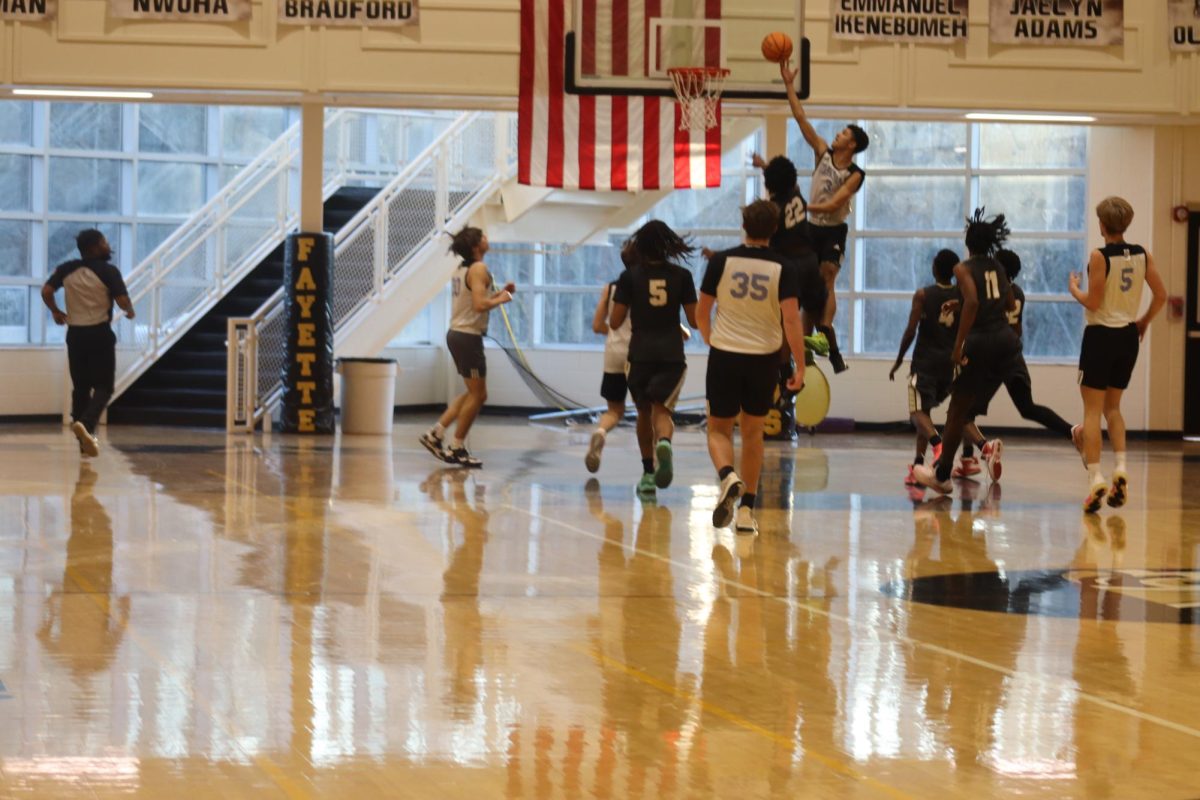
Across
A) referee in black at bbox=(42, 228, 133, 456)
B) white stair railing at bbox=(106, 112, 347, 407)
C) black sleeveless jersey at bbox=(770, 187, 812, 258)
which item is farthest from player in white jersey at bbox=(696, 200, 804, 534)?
white stair railing at bbox=(106, 112, 347, 407)

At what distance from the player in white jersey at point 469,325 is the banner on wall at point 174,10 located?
168 inches

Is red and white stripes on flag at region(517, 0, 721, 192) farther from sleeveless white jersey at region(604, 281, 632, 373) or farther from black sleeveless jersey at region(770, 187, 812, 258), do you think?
black sleeveless jersey at region(770, 187, 812, 258)

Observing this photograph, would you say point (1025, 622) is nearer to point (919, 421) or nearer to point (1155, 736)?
point (1155, 736)

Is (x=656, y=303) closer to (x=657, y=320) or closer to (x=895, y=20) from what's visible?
(x=657, y=320)

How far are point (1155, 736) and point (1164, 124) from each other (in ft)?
45.6

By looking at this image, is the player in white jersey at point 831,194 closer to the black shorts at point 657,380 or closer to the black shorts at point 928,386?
the black shorts at point 657,380

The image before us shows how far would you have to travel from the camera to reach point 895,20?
15.5m

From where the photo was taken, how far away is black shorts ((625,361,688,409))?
416 inches

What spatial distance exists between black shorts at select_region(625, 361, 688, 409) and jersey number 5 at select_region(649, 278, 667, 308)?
0.38m

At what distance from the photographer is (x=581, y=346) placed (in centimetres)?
2055

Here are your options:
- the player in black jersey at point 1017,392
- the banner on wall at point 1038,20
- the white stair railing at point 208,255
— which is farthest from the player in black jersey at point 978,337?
the white stair railing at point 208,255

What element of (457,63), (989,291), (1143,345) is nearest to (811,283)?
(989,291)

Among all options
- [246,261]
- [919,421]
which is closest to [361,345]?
[246,261]

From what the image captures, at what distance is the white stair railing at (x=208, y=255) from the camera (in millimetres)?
17609
